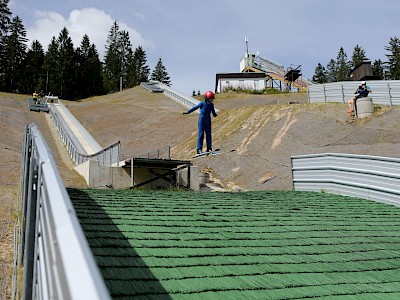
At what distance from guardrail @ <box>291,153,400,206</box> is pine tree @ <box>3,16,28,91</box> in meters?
71.7

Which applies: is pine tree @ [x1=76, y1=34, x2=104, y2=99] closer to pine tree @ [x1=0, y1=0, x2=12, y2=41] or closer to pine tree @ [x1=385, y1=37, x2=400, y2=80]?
pine tree @ [x1=0, y1=0, x2=12, y2=41]

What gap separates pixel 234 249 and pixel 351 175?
6822 millimetres

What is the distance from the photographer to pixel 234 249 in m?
4.99

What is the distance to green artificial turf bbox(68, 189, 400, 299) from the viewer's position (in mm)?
3842

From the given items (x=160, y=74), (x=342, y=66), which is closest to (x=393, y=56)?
(x=342, y=66)

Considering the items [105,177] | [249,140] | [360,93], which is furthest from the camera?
[360,93]

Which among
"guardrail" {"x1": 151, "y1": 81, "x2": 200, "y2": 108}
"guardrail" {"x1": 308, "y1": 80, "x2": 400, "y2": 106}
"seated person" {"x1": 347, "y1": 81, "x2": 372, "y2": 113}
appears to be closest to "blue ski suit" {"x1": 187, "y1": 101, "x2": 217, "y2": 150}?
"seated person" {"x1": 347, "y1": 81, "x2": 372, "y2": 113}

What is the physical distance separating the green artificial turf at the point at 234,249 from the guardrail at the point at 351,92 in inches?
651

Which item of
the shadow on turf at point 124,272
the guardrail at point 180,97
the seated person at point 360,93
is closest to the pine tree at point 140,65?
the guardrail at point 180,97

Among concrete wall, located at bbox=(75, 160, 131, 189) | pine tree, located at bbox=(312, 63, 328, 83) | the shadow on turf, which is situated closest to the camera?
the shadow on turf

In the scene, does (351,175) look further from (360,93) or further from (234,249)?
(360,93)

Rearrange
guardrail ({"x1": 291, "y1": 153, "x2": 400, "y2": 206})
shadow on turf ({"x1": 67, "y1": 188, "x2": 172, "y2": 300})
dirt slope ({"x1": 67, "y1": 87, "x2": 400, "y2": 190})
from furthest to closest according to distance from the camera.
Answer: dirt slope ({"x1": 67, "y1": 87, "x2": 400, "y2": 190})
guardrail ({"x1": 291, "y1": 153, "x2": 400, "y2": 206})
shadow on turf ({"x1": 67, "y1": 188, "x2": 172, "y2": 300})

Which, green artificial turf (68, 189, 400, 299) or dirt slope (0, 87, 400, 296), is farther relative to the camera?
dirt slope (0, 87, 400, 296)

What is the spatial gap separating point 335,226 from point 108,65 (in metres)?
85.2
